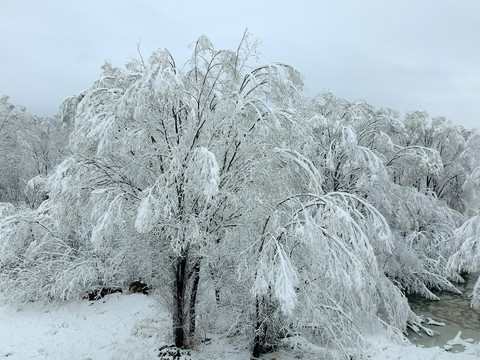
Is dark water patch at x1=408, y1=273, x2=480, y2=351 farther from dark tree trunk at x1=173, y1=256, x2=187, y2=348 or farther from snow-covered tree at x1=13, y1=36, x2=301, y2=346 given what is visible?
snow-covered tree at x1=13, y1=36, x2=301, y2=346

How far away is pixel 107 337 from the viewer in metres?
9.55

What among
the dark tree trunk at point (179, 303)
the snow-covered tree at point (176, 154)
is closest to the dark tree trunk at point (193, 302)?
the snow-covered tree at point (176, 154)

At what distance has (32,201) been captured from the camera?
18688 millimetres

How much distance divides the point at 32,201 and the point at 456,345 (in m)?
21.2

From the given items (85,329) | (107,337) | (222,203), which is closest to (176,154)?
(222,203)

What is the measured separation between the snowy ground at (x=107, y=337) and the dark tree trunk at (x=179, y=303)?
499mm

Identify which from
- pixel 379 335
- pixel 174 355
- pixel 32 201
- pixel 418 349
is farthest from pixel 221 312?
pixel 32 201

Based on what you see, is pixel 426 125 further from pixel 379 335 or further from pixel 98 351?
pixel 98 351

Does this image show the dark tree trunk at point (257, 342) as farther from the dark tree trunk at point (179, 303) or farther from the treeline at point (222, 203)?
the dark tree trunk at point (179, 303)

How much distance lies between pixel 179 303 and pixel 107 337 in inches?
120

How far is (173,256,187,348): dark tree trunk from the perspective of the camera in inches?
324

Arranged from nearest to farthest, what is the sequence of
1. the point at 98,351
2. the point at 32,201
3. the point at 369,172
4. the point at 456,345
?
1. the point at 98,351
2. the point at 456,345
3. the point at 369,172
4. the point at 32,201

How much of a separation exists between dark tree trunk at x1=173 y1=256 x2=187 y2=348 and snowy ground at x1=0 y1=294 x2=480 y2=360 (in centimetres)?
50

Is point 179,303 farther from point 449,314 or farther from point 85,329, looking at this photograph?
point 449,314
